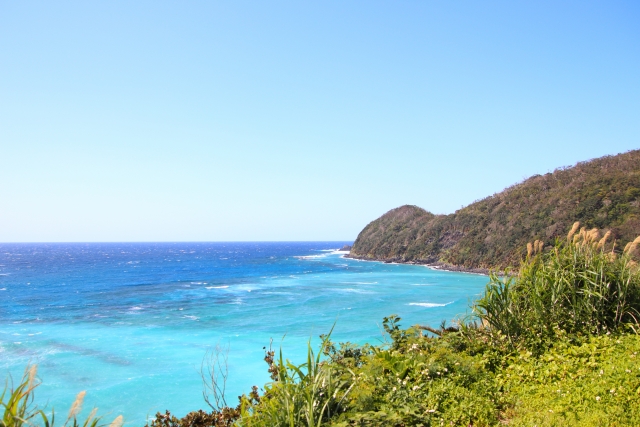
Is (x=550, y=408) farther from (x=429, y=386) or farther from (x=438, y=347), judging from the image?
(x=438, y=347)

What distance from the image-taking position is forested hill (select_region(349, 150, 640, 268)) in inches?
1724

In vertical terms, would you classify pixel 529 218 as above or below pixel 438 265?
above

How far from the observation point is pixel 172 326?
22.8m

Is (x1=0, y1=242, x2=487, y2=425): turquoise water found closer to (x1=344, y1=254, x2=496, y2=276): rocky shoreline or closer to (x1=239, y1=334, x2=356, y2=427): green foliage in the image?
(x1=239, y1=334, x2=356, y2=427): green foliage

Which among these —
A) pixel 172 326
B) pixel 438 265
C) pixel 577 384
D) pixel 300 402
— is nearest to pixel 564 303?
pixel 577 384

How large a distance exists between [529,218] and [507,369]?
55.1 metres

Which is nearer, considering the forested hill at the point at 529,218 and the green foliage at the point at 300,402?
the green foliage at the point at 300,402

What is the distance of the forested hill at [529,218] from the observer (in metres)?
43.8

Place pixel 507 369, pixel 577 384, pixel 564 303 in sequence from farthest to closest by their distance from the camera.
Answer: pixel 564 303 → pixel 507 369 → pixel 577 384

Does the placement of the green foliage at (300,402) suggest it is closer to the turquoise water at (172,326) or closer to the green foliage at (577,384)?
the turquoise water at (172,326)

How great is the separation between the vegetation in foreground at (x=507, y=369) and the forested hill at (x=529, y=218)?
28.8 metres

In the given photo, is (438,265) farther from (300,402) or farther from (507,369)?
(300,402)

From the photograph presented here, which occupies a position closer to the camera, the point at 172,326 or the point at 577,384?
the point at 577,384

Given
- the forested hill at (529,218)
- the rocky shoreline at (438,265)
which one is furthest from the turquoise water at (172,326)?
the forested hill at (529,218)
